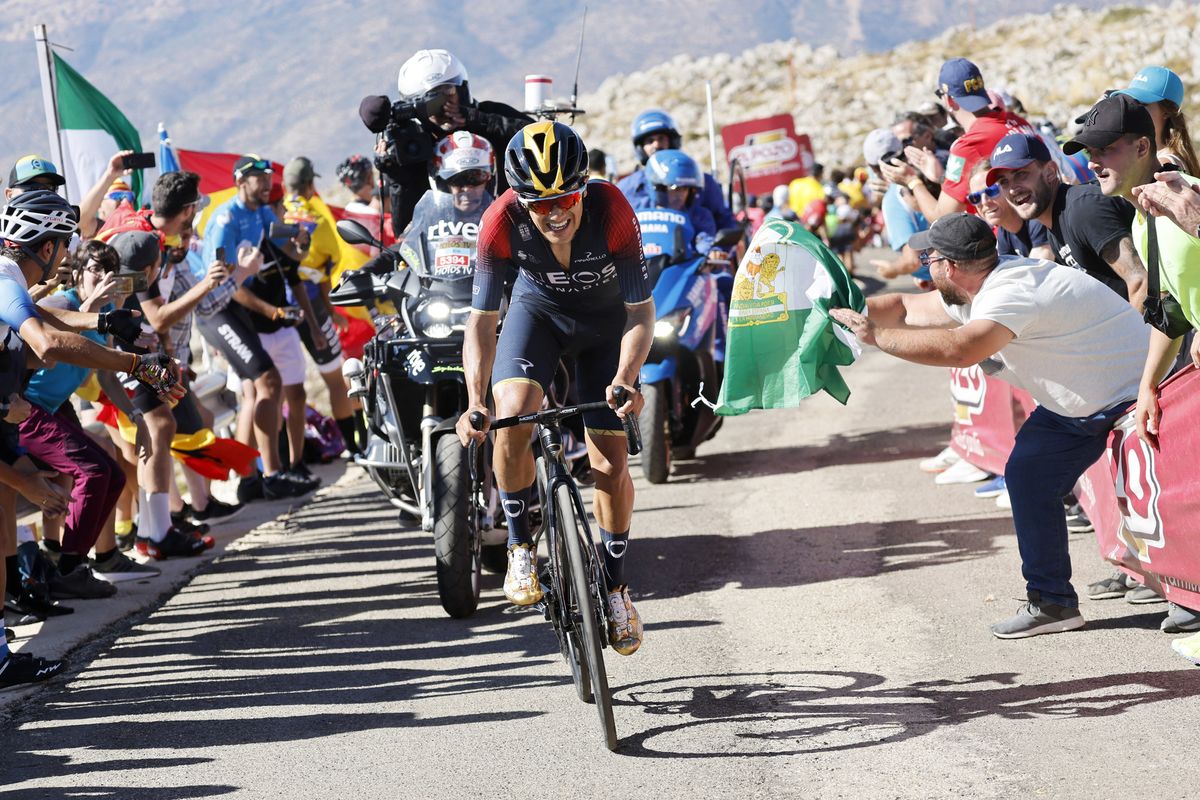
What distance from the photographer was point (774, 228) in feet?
25.3

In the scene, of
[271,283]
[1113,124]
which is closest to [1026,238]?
[1113,124]

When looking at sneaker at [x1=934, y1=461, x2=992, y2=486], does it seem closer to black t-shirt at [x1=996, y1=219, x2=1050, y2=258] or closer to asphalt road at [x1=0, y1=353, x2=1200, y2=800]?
asphalt road at [x1=0, y1=353, x2=1200, y2=800]

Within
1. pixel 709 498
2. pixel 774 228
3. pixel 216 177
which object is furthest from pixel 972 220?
pixel 216 177

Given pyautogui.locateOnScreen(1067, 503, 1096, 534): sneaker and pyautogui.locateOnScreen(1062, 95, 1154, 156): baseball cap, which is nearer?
pyautogui.locateOnScreen(1062, 95, 1154, 156): baseball cap

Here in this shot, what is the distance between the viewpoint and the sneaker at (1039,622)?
260 inches

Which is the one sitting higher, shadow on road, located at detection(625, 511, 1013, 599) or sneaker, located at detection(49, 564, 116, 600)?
sneaker, located at detection(49, 564, 116, 600)

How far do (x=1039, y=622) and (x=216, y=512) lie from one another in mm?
6581

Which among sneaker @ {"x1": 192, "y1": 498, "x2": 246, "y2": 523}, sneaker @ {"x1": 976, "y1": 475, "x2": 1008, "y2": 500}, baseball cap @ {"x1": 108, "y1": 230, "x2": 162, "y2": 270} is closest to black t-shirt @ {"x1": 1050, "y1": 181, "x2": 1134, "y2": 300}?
sneaker @ {"x1": 976, "y1": 475, "x2": 1008, "y2": 500}

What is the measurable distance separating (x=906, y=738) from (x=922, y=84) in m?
67.2

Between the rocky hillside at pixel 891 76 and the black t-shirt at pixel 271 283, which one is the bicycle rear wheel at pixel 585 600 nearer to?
the black t-shirt at pixel 271 283

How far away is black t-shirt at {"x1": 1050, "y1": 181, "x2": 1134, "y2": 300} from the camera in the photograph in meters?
6.66

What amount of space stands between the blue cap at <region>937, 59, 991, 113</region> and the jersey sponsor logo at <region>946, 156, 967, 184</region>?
127 cm

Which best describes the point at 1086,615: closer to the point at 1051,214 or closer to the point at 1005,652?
the point at 1005,652

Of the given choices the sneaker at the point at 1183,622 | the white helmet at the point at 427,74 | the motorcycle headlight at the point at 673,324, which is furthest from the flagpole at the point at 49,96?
the sneaker at the point at 1183,622
